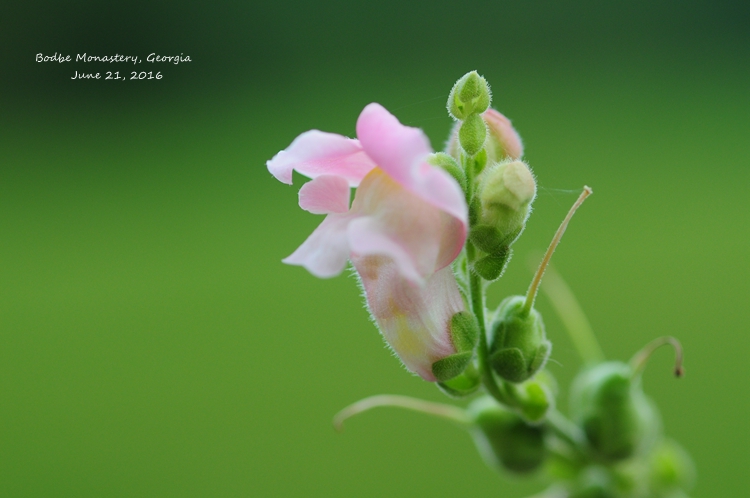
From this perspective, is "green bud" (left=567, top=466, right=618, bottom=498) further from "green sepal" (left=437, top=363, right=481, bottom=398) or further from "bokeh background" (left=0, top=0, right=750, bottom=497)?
"bokeh background" (left=0, top=0, right=750, bottom=497)

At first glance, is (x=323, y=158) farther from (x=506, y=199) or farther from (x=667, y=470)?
(x=667, y=470)

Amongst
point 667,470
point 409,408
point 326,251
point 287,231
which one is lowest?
point 667,470

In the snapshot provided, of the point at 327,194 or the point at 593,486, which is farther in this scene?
the point at 593,486

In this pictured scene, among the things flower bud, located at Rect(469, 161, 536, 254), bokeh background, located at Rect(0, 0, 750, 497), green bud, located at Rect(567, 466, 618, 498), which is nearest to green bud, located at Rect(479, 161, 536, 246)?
flower bud, located at Rect(469, 161, 536, 254)

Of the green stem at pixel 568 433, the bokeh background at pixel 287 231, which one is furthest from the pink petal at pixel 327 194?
the bokeh background at pixel 287 231

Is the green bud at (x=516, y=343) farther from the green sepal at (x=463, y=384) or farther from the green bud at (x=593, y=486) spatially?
the green bud at (x=593, y=486)

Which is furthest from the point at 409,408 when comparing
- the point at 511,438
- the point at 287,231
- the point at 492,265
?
the point at 287,231

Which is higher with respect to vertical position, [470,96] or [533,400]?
[470,96]

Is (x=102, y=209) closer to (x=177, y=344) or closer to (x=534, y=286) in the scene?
(x=177, y=344)
